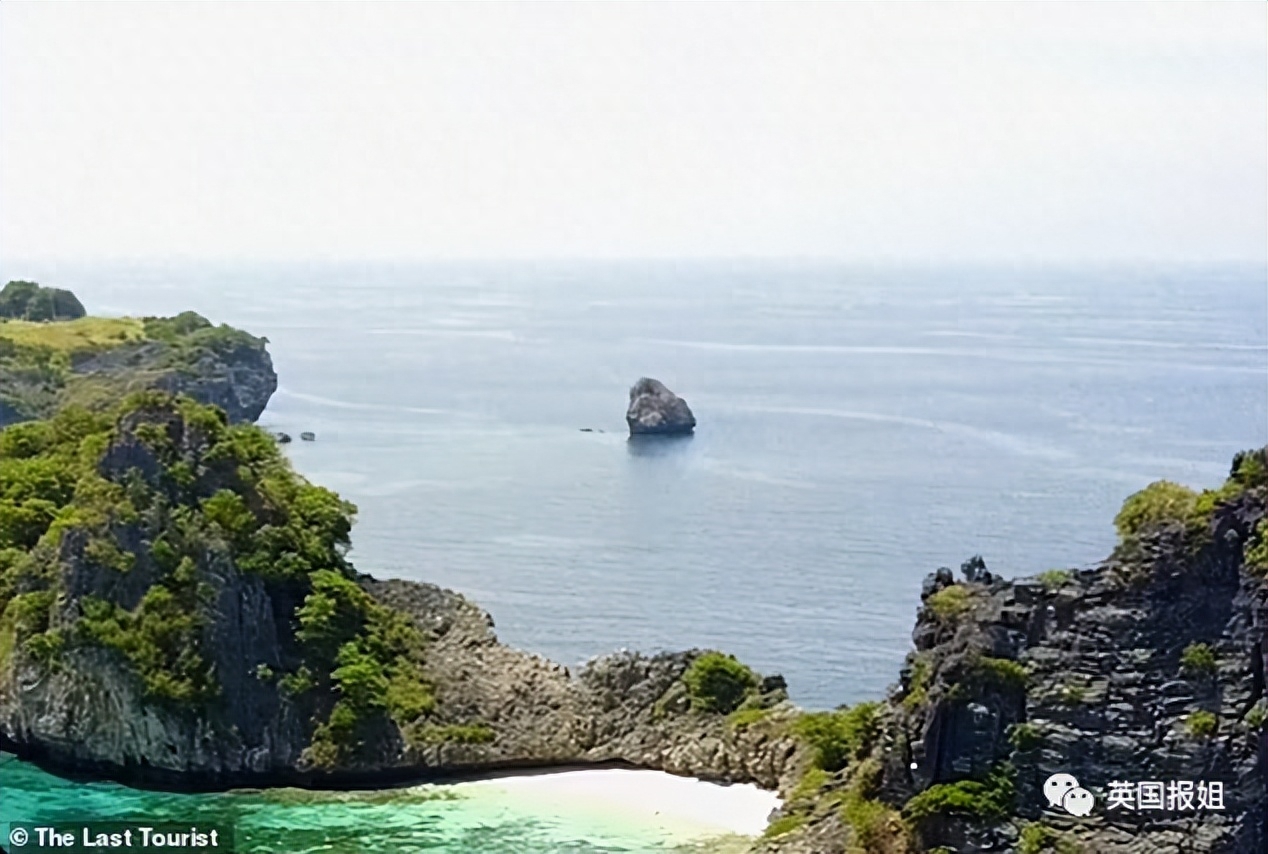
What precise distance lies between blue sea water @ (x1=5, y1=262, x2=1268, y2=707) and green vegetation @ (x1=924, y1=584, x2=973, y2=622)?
6.45m

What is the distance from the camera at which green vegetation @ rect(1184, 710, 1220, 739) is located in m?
22.6

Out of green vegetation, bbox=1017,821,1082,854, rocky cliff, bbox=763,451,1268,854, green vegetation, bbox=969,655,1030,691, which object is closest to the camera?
green vegetation, bbox=1017,821,1082,854

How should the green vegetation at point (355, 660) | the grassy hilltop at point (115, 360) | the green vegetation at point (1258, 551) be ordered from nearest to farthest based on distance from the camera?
1. the green vegetation at point (1258, 551)
2. the green vegetation at point (355, 660)
3. the grassy hilltop at point (115, 360)

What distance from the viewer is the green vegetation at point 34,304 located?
62.4 meters

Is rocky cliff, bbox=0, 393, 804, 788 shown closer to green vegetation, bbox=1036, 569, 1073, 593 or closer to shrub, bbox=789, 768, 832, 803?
shrub, bbox=789, 768, 832, 803

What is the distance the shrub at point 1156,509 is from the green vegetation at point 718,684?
7.28 metres

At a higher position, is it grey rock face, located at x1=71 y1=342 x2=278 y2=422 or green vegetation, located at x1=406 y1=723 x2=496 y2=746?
grey rock face, located at x1=71 y1=342 x2=278 y2=422

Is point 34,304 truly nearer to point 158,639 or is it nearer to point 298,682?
point 158,639

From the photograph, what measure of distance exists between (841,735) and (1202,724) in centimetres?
556

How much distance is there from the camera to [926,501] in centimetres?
4453

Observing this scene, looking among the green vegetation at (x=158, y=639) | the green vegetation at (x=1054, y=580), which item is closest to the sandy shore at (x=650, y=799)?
the green vegetation at (x=158, y=639)

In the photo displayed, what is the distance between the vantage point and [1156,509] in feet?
79.3

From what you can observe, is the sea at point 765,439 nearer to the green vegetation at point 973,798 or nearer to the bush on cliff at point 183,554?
the bush on cliff at point 183,554

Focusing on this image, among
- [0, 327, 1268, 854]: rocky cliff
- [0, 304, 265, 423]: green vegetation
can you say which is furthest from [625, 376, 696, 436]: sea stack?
[0, 327, 1268, 854]: rocky cliff
